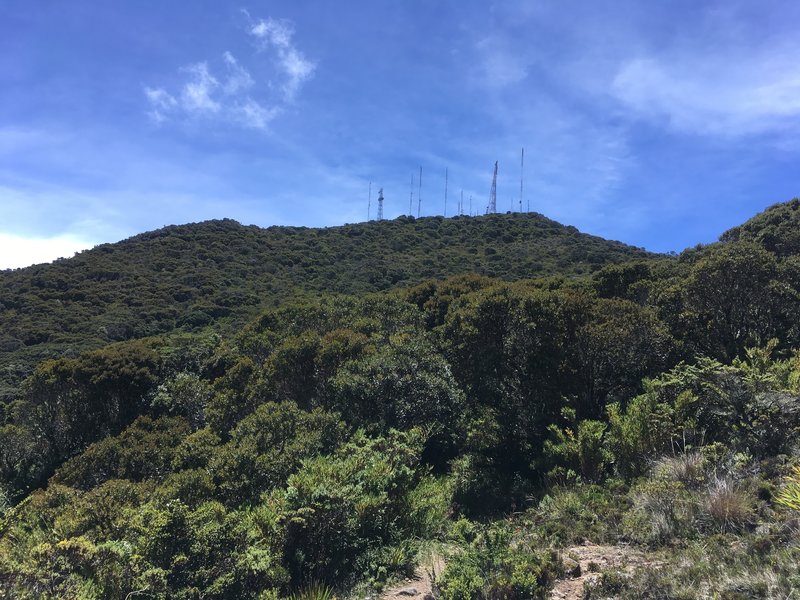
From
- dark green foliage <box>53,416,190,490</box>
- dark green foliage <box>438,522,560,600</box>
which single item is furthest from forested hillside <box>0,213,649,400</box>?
dark green foliage <box>438,522,560,600</box>

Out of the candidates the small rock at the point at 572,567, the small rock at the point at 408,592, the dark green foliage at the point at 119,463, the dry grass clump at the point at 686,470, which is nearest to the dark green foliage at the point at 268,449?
A: the dark green foliage at the point at 119,463

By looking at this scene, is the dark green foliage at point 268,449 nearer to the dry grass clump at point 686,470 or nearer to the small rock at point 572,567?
the small rock at point 572,567

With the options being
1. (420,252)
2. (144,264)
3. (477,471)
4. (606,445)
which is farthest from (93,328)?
(606,445)

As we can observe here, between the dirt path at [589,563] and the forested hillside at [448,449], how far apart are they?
64mm

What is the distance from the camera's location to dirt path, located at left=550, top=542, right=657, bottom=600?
5.48 metres

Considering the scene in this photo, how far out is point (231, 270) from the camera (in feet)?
173

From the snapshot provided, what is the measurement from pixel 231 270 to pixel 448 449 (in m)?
43.3

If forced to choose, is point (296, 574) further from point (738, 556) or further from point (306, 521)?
point (738, 556)

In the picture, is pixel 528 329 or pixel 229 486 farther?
pixel 528 329

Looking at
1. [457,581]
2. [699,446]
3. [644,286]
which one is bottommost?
[457,581]

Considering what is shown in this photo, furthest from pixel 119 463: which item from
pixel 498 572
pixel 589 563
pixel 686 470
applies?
pixel 686 470

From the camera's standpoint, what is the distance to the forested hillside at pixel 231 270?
39688 millimetres

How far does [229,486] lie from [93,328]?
3550 cm

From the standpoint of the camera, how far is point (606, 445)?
912 cm
